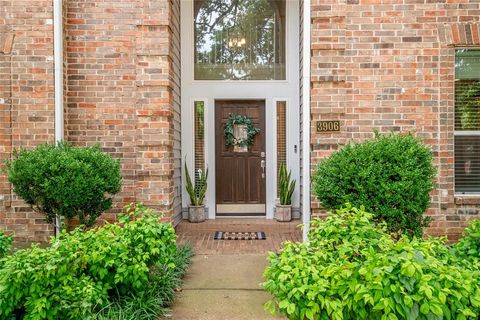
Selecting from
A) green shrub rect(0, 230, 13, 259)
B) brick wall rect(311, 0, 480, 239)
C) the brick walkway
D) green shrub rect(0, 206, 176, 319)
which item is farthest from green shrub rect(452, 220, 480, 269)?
green shrub rect(0, 230, 13, 259)

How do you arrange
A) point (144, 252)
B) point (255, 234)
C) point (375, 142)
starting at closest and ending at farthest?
point (144, 252) < point (375, 142) < point (255, 234)

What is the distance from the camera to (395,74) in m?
4.55

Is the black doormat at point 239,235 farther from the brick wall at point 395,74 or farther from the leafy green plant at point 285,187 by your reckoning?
the brick wall at point 395,74

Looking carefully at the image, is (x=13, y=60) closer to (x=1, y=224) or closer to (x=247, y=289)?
(x=1, y=224)

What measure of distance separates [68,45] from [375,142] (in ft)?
13.3

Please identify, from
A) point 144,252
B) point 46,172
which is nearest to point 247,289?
point 144,252

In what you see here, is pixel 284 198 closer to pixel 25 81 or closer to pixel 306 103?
pixel 306 103

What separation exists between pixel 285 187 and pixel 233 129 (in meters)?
1.36

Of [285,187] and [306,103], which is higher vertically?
[306,103]

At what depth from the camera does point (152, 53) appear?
4.58 metres

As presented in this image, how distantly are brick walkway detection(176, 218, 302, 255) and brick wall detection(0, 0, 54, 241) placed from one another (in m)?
1.95

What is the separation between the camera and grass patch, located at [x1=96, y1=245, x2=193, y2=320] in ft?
8.70

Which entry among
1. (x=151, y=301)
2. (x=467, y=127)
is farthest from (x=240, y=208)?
(x=467, y=127)

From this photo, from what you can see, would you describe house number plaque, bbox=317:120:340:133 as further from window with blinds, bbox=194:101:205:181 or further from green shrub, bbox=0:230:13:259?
green shrub, bbox=0:230:13:259
